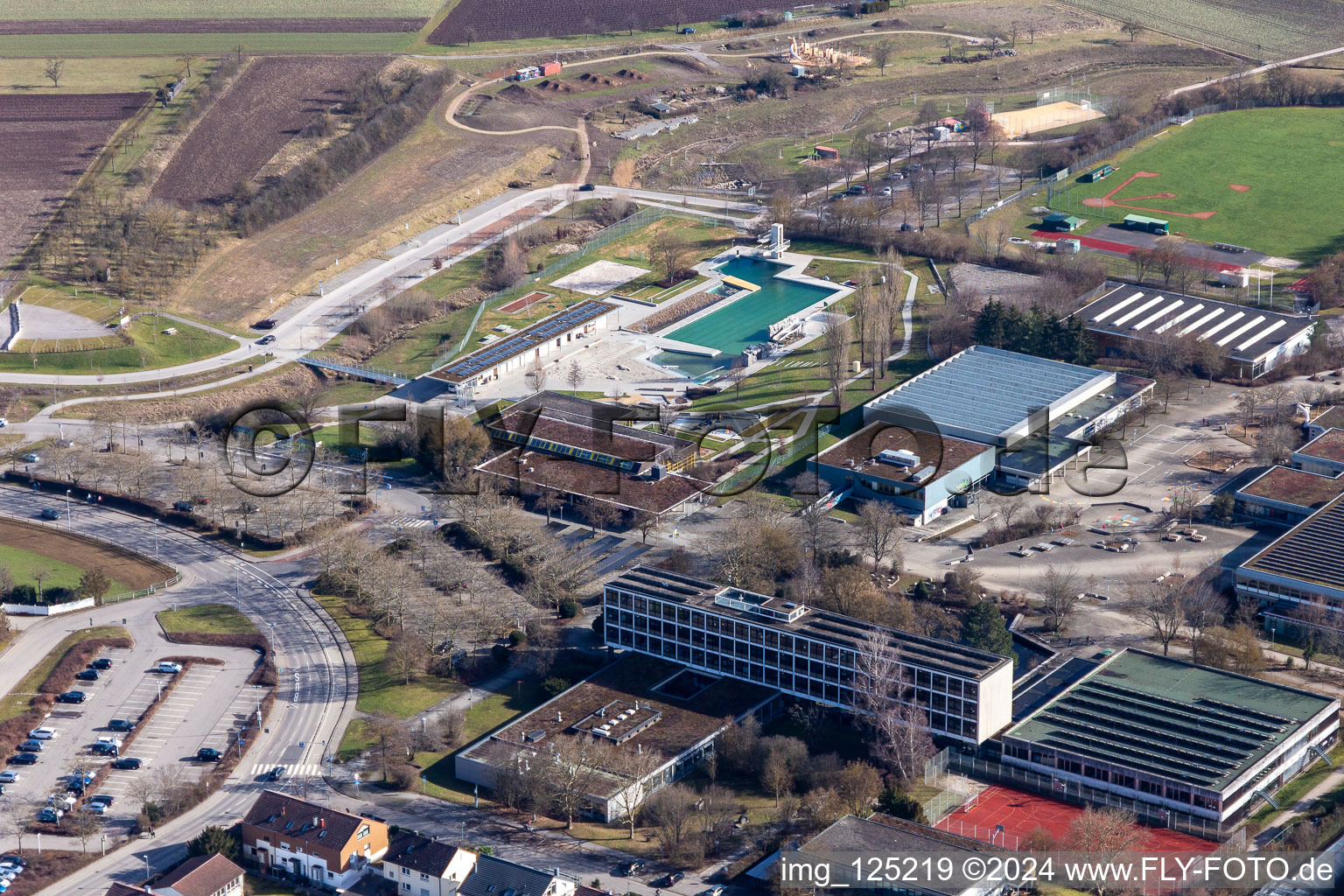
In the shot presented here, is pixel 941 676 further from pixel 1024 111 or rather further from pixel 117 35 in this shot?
pixel 117 35

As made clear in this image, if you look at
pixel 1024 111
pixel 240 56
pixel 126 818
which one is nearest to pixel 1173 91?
pixel 1024 111

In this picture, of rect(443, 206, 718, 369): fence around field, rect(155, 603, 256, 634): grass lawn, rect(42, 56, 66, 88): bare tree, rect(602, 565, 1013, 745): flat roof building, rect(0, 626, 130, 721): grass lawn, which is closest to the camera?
rect(602, 565, 1013, 745): flat roof building

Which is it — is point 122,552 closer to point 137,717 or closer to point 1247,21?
point 137,717

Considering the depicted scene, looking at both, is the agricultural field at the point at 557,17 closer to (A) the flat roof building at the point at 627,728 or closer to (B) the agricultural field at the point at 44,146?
(B) the agricultural field at the point at 44,146

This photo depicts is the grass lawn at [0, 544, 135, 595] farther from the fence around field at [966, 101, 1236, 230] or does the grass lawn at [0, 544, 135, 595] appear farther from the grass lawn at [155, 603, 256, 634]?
the fence around field at [966, 101, 1236, 230]

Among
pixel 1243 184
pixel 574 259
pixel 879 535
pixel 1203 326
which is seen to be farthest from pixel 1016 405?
pixel 1243 184

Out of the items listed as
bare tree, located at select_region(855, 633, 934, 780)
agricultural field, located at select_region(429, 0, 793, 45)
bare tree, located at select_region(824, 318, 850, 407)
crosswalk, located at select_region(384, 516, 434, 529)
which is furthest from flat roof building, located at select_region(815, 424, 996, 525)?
agricultural field, located at select_region(429, 0, 793, 45)

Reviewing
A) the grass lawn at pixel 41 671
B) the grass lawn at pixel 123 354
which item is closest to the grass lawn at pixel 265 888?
the grass lawn at pixel 41 671
